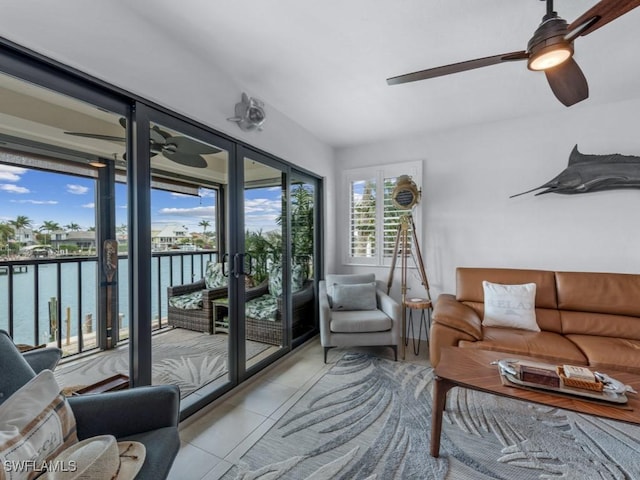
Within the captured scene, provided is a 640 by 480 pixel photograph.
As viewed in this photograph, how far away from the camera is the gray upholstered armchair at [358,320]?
9.33ft

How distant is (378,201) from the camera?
12.4 ft

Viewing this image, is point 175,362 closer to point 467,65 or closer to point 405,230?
point 405,230

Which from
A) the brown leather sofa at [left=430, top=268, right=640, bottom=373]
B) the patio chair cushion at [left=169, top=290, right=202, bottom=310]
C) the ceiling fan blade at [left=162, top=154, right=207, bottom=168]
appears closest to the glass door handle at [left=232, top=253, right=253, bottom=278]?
the patio chair cushion at [left=169, top=290, right=202, bottom=310]

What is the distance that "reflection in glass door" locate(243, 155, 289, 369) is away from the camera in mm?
2592

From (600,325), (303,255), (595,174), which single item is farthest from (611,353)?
(303,255)

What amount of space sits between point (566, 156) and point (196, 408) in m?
4.10

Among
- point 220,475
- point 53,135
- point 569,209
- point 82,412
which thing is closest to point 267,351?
point 220,475

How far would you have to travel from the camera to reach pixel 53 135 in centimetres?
152

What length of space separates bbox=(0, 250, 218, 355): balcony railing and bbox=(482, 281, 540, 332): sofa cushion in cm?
280

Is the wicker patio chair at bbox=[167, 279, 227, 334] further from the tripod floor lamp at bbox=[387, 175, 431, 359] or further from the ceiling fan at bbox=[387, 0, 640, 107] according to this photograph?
A: the ceiling fan at bbox=[387, 0, 640, 107]

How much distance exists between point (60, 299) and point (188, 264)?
80cm

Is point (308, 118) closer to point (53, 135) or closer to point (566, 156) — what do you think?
point (53, 135)

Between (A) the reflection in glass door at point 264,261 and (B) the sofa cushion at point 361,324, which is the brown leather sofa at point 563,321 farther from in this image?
(A) the reflection in glass door at point 264,261

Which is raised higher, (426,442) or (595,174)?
(595,174)
